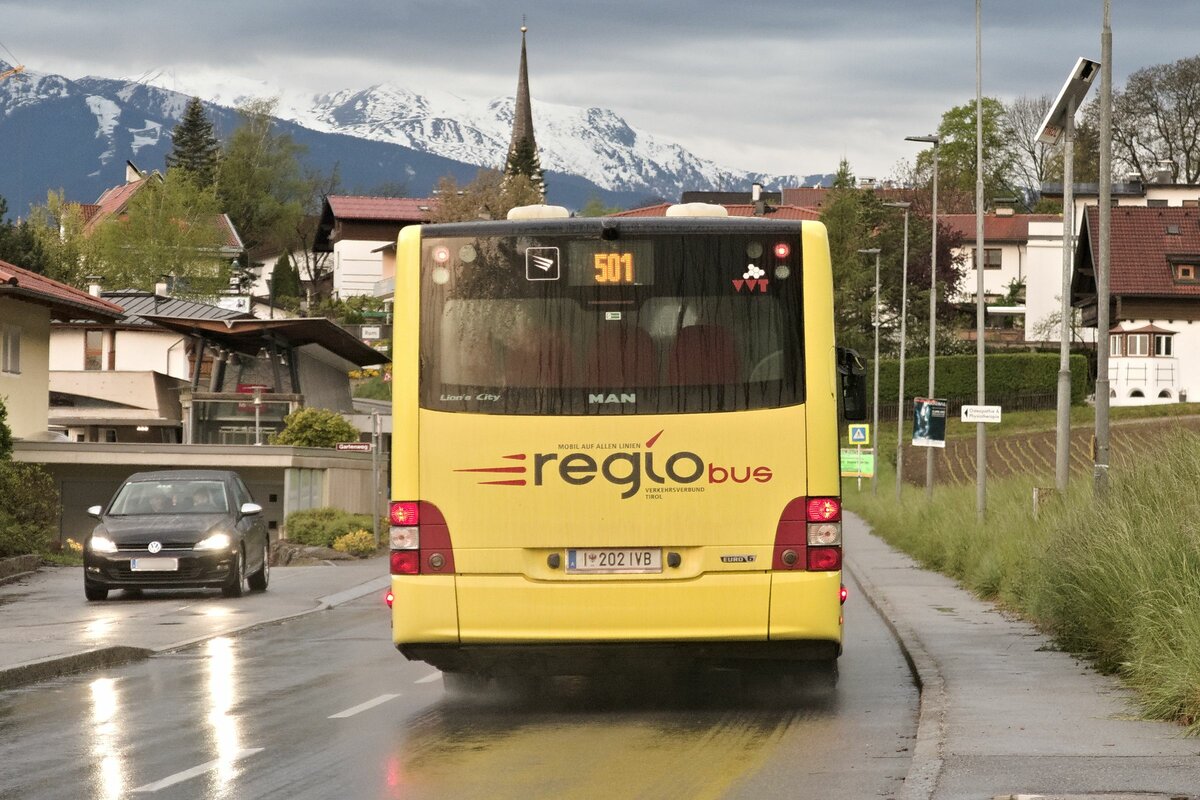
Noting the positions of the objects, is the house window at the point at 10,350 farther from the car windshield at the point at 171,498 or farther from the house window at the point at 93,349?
the house window at the point at 93,349

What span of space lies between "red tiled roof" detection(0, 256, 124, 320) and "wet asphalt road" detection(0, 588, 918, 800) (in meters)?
23.7

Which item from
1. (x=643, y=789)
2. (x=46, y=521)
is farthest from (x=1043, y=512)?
(x=46, y=521)

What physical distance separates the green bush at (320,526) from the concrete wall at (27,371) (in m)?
6.76

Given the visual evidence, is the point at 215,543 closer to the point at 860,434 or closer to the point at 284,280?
the point at 860,434

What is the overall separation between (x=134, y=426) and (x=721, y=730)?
62.8 m

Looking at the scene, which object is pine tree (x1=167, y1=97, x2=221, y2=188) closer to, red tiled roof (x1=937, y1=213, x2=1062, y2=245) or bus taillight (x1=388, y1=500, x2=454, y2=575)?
red tiled roof (x1=937, y1=213, x2=1062, y2=245)

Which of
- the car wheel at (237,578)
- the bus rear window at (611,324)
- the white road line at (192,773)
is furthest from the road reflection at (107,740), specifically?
the car wheel at (237,578)

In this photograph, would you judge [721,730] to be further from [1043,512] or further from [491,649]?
[1043,512]

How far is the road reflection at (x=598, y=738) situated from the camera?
9.14 m

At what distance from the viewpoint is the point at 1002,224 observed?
127 meters

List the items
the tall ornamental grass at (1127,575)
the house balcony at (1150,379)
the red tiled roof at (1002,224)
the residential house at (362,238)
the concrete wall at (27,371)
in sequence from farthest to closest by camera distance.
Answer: the residential house at (362,238) < the red tiled roof at (1002,224) < the house balcony at (1150,379) < the concrete wall at (27,371) < the tall ornamental grass at (1127,575)

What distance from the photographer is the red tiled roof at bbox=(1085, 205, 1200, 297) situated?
93938 millimetres

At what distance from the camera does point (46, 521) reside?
32.2 m

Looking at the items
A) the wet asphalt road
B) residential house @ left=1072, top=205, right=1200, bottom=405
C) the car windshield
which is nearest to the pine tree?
residential house @ left=1072, top=205, right=1200, bottom=405
